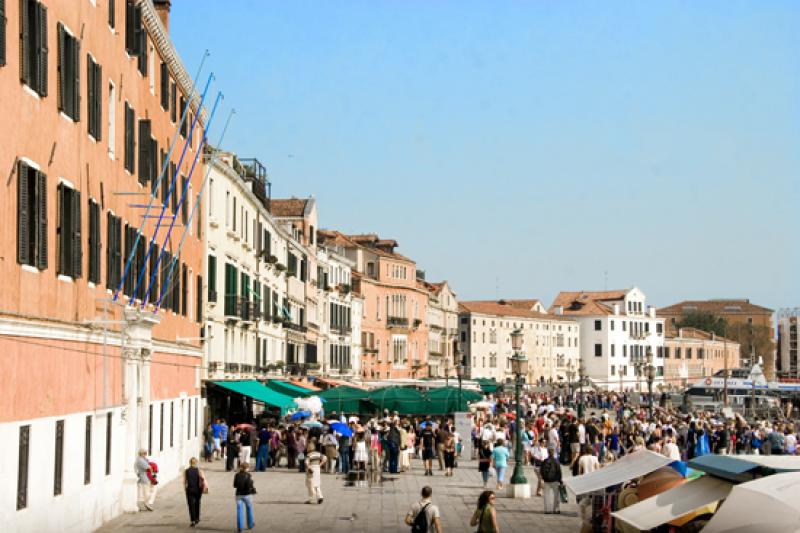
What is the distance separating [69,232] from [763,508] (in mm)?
12649

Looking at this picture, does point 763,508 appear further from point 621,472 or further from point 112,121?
point 112,121

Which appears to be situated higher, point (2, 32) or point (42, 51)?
point (42, 51)

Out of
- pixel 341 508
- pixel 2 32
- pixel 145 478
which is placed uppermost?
pixel 2 32

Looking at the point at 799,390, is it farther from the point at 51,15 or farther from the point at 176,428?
the point at 51,15

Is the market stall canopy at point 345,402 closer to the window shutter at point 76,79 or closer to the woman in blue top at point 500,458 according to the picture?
the woman in blue top at point 500,458

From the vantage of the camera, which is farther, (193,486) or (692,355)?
(692,355)

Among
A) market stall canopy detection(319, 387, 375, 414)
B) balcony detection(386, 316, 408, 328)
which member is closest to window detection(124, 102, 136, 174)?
market stall canopy detection(319, 387, 375, 414)

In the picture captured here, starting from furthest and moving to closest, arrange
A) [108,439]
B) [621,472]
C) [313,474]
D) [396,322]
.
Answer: [396,322] → [313,474] → [108,439] → [621,472]

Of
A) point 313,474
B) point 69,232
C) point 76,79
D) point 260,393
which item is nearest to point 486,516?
point 69,232

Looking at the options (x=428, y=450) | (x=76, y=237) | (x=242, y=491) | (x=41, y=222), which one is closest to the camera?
(x=41, y=222)

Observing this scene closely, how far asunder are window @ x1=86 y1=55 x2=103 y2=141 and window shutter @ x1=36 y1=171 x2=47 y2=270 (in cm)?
373

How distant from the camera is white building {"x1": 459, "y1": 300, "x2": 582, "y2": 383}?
131 metres

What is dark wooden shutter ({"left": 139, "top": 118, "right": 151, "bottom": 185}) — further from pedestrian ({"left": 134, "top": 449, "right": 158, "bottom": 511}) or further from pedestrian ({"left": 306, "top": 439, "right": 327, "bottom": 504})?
pedestrian ({"left": 306, "top": 439, "right": 327, "bottom": 504})

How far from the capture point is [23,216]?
18250 mm
